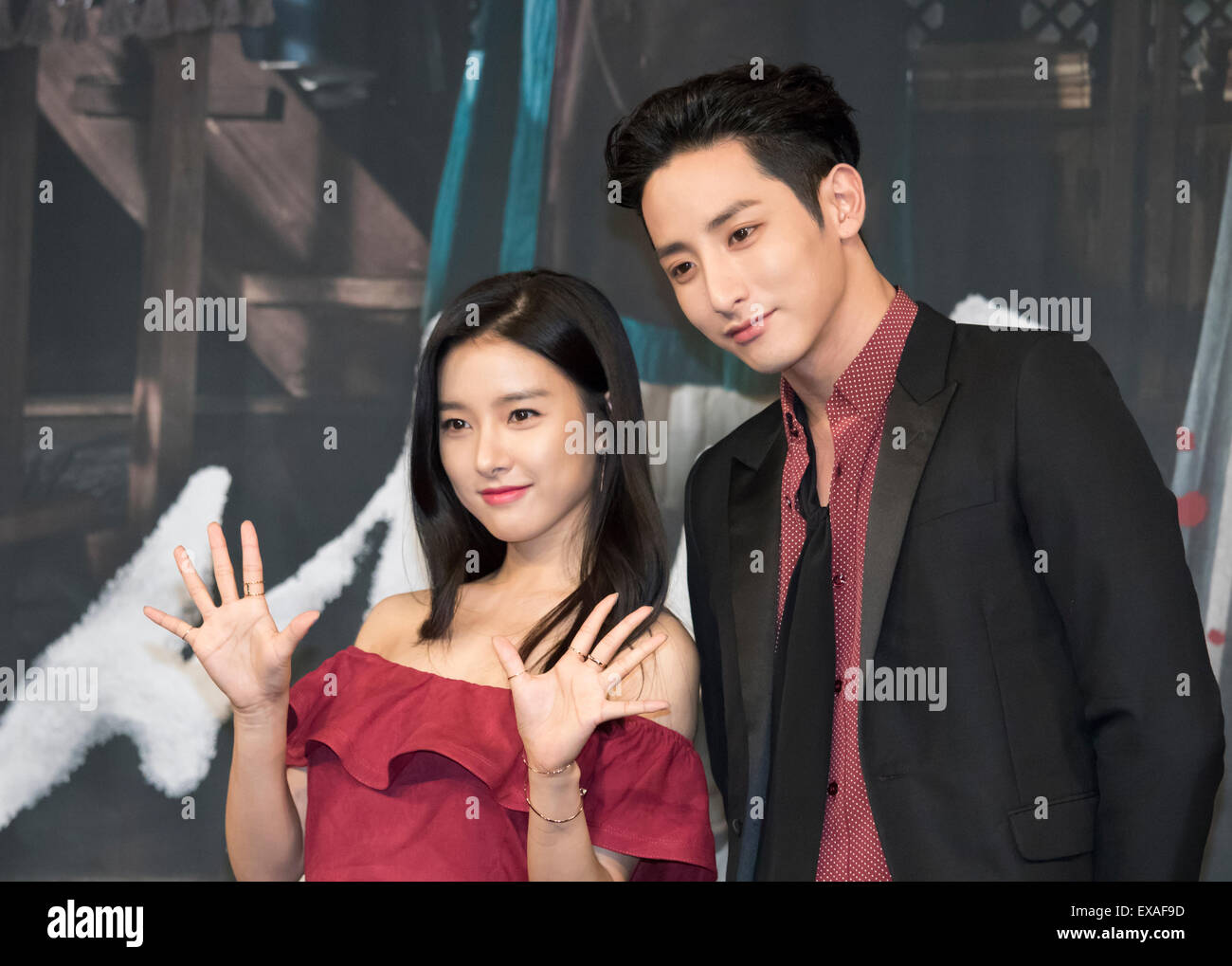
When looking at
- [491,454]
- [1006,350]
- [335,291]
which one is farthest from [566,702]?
[335,291]

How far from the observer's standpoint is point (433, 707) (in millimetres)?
2070

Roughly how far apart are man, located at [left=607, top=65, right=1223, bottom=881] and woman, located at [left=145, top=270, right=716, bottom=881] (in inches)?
6.3

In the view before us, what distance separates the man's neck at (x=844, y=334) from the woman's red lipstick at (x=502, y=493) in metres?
0.56

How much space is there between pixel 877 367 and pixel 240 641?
125 centimetres

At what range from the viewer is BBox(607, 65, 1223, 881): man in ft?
5.57

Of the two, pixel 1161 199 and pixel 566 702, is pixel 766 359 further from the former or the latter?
pixel 1161 199

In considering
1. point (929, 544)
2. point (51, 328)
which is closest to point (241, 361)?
point (51, 328)

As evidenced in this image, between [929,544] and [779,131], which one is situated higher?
[779,131]

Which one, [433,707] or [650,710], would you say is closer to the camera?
[650,710]

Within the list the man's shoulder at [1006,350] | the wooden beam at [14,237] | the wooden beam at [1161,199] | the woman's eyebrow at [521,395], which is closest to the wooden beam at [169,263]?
the wooden beam at [14,237]

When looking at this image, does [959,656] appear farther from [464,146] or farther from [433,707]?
[464,146]

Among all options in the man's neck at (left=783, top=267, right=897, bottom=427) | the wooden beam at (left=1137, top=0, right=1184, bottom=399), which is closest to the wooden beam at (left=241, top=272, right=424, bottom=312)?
the man's neck at (left=783, top=267, right=897, bottom=427)

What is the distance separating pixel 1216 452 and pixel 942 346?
1.10m

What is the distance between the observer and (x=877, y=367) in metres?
2.01
